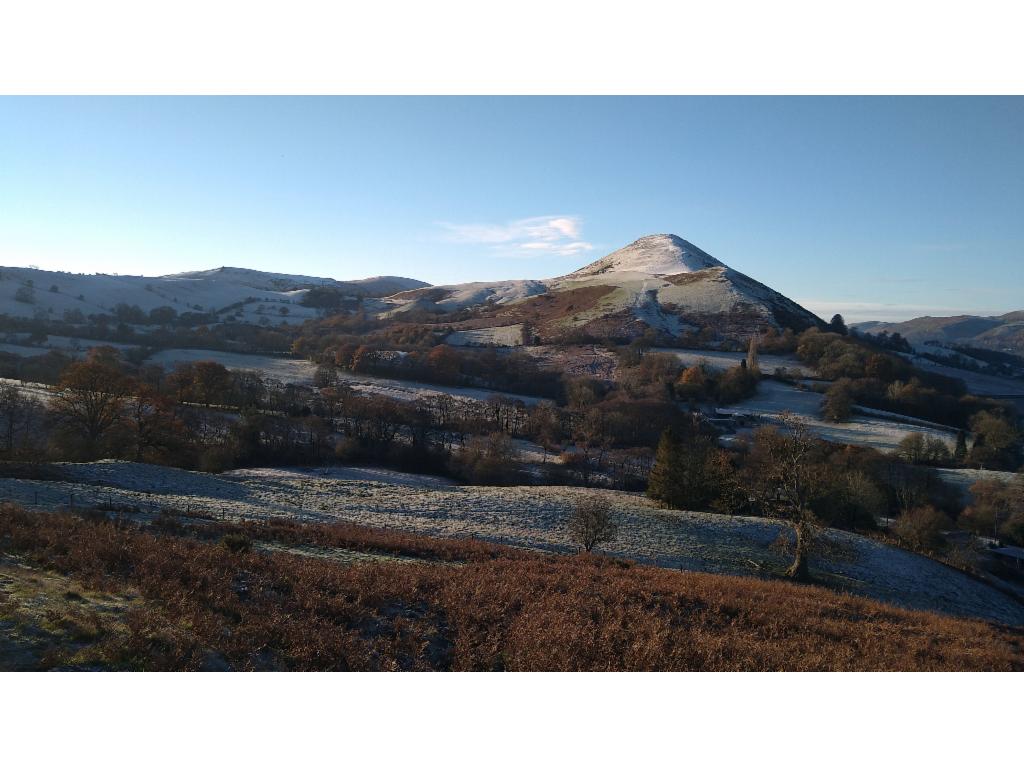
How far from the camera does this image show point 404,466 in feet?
154

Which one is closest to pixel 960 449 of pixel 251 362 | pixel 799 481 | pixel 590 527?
pixel 799 481

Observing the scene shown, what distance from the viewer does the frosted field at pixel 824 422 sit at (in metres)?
60.8

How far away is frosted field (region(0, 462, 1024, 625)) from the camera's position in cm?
2223

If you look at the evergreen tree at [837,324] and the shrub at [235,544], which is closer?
the shrub at [235,544]

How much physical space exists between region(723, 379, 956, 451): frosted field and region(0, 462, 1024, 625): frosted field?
119 ft

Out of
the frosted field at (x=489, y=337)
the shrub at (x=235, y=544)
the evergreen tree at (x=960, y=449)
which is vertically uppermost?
the frosted field at (x=489, y=337)

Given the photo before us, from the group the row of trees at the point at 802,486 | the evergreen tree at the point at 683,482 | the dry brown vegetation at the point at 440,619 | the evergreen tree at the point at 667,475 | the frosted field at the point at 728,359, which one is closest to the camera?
the dry brown vegetation at the point at 440,619

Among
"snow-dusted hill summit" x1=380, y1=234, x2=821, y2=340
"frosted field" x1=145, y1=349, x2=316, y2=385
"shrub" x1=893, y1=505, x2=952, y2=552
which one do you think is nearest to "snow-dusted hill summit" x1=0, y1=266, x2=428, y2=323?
"snow-dusted hill summit" x1=380, y1=234, x2=821, y2=340

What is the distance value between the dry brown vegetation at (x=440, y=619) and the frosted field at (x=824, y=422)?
53.8m

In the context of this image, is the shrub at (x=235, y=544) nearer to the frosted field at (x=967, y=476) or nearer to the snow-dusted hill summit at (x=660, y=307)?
the frosted field at (x=967, y=476)

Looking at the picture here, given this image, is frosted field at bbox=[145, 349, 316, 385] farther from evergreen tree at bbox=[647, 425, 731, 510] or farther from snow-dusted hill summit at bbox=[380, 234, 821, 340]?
evergreen tree at bbox=[647, 425, 731, 510]

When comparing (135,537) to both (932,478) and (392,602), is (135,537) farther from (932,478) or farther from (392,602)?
(932,478)

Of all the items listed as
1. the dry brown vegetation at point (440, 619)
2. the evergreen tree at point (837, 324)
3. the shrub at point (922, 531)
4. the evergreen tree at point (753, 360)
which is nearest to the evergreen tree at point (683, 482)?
the shrub at point (922, 531)

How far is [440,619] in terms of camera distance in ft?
31.4
